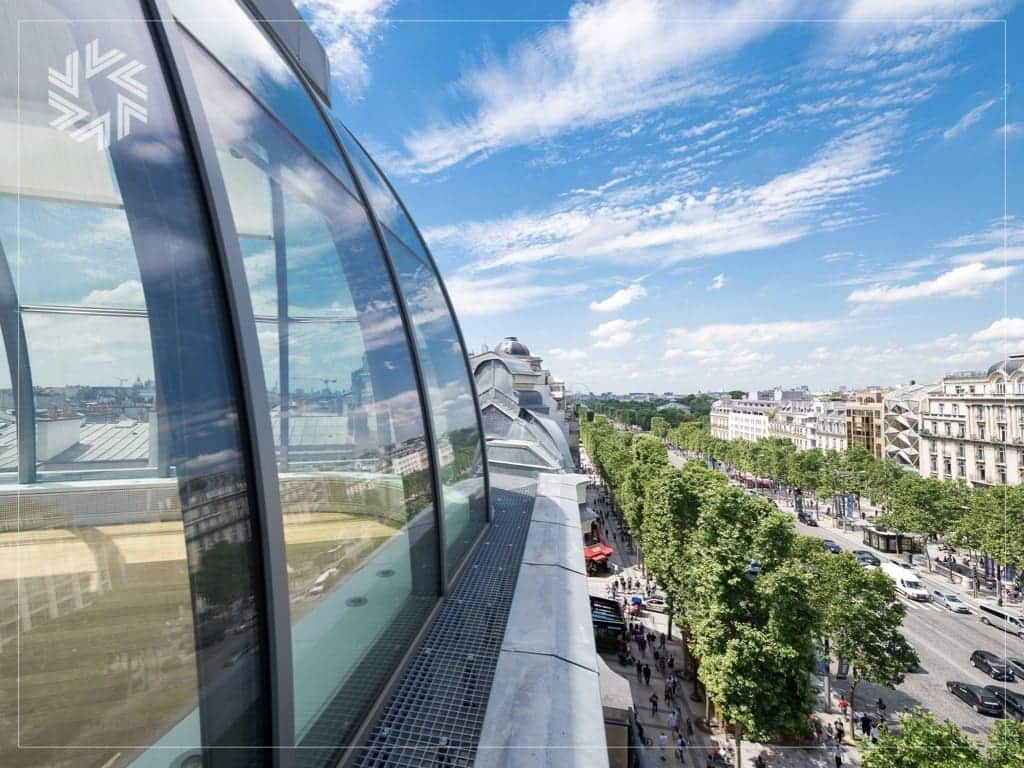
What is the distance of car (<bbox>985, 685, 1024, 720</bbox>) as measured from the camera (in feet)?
59.2

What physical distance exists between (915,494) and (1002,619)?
40.2 ft

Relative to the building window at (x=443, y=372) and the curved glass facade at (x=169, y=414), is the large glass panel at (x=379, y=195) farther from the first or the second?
the curved glass facade at (x=169, y=414)

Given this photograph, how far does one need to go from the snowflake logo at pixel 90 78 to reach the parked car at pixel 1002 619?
4037 cm

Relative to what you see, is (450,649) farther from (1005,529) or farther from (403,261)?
(1005,529)

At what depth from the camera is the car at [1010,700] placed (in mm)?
18041

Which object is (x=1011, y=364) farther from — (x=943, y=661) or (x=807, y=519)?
(x=943, y=661)

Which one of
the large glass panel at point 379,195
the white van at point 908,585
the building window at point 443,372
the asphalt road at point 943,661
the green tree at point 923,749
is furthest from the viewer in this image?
the white van at point 908,585

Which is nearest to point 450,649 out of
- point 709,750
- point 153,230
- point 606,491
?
point 153,230

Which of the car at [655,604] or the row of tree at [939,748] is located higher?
the row of tree at [939,748]

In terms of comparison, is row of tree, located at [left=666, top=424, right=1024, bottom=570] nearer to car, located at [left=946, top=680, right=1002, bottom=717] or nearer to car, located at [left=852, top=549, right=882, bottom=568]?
car, located at [left=852, top=549, right=882, bottom=568]

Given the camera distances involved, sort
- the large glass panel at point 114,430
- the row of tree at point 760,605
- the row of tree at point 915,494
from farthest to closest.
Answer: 1. the row of tree at point 915,494
2. the row of tree at point 760,605
3. the large glass panel at point 114,430

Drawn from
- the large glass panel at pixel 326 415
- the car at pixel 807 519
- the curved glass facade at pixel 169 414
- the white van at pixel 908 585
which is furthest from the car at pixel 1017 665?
the curved glass facade at pixel 169 414

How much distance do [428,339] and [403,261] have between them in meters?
1.49

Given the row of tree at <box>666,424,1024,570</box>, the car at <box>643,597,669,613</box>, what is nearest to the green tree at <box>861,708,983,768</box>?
the car at <box>643,597,669,613</box>
